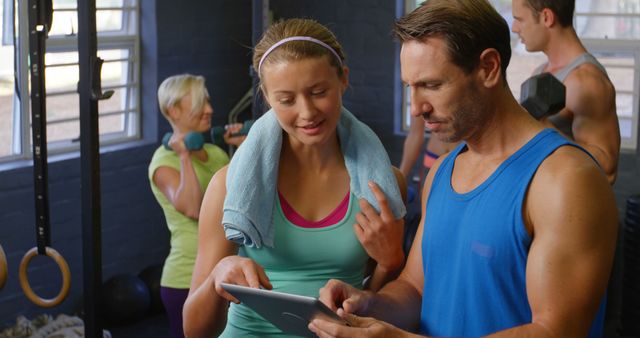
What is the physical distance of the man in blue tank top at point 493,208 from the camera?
55.4 inches

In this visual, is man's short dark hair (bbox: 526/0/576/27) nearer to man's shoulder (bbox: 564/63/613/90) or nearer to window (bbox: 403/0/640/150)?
man's shoulder (bbox: 564/63/613/90)

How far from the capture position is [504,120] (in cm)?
156

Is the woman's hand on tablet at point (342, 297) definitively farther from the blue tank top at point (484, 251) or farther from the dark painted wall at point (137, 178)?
the dark painted wall at point (137, 178)

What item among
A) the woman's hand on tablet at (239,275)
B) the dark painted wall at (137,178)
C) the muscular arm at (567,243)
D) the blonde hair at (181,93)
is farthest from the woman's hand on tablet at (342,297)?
the dark painted wall at (137,178)

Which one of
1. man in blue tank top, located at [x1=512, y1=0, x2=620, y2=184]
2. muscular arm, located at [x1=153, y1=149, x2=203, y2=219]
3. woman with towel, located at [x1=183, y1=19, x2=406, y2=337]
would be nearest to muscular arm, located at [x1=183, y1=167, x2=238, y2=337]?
woman with towel, located at [x1=183, y1=19, x2=406, y2=337]

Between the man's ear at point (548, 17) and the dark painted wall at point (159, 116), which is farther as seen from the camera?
the dark painted wall at point (159, 116)

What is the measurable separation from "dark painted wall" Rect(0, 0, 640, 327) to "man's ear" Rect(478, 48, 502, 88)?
9.00 ft

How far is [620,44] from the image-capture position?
518 cm

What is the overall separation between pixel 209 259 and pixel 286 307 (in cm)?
42

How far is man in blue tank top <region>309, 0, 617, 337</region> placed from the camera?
4.61 feet

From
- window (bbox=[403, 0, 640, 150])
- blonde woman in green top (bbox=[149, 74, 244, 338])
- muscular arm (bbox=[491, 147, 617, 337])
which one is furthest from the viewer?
window (bbox=[403, 0, 640, 150])

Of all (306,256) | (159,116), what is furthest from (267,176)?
(159,116)

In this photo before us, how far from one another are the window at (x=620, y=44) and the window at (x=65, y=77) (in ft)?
9.05

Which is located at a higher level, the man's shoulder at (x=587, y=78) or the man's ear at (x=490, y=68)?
the man's ear at (x=490, y=68)
